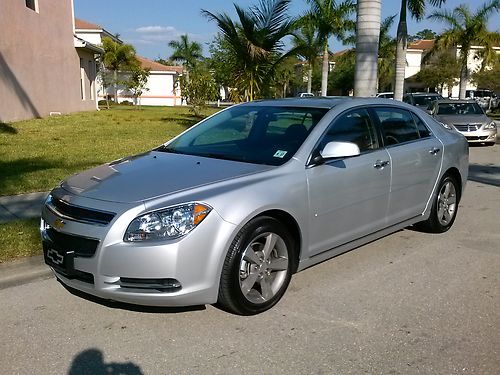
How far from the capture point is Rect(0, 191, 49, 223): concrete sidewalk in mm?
6312

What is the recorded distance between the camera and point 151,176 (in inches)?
158

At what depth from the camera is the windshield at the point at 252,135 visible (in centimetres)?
444

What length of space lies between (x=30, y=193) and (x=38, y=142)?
5723 mm

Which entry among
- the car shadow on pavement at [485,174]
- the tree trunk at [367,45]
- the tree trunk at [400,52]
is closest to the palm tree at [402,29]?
the tree trunk at [400,52]

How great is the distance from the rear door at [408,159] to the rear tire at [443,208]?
0.95 ft

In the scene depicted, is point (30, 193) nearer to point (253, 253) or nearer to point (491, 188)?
point (253, 253)

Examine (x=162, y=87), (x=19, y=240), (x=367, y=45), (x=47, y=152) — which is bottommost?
(x=19, y=240)

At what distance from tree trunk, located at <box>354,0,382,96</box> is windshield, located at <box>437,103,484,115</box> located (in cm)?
589

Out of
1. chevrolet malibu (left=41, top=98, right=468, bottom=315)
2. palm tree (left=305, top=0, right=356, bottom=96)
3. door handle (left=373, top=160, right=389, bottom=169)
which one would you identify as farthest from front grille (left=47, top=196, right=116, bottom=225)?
palm tree (left=305, top=0, right=356, bottom=96)

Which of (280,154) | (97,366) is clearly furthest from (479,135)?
(97,366)

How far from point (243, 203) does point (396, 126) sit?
2460 millimetres

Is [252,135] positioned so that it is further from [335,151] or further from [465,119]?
[465,119]

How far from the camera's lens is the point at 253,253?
3836mm

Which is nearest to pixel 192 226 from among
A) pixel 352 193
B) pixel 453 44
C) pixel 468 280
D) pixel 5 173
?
pixel 352 193
